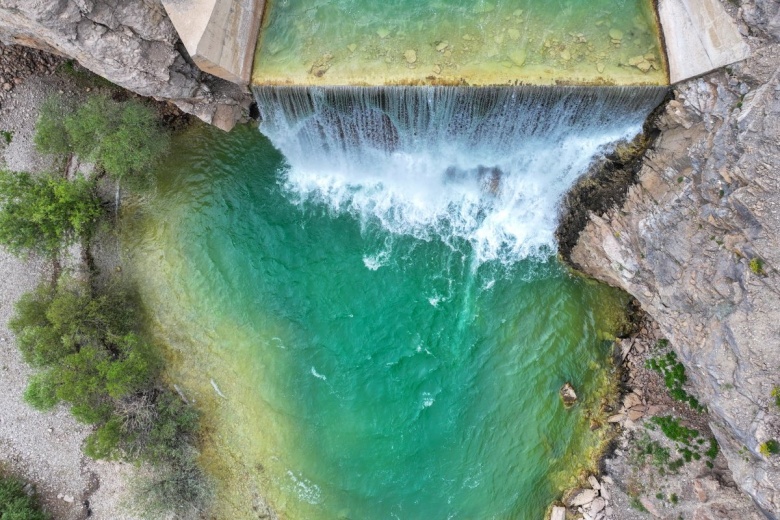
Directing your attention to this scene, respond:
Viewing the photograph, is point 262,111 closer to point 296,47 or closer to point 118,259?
point 296,47

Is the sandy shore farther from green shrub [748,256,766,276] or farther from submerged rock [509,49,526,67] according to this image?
green shrub [748,256,766,276]

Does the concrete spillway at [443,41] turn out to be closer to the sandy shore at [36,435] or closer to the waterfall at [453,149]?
the waterfall at [453,149]

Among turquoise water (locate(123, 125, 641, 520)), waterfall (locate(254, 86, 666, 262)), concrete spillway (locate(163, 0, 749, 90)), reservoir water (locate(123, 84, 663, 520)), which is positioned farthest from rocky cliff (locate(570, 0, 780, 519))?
turquoise water (locate(123, 125, 641, 520))

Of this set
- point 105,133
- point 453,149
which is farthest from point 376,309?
point 105,133

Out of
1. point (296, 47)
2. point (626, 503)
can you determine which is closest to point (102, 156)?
point (296, 47)

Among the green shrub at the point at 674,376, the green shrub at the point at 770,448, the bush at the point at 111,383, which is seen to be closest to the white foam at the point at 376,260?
the bush at the point at 111,383
